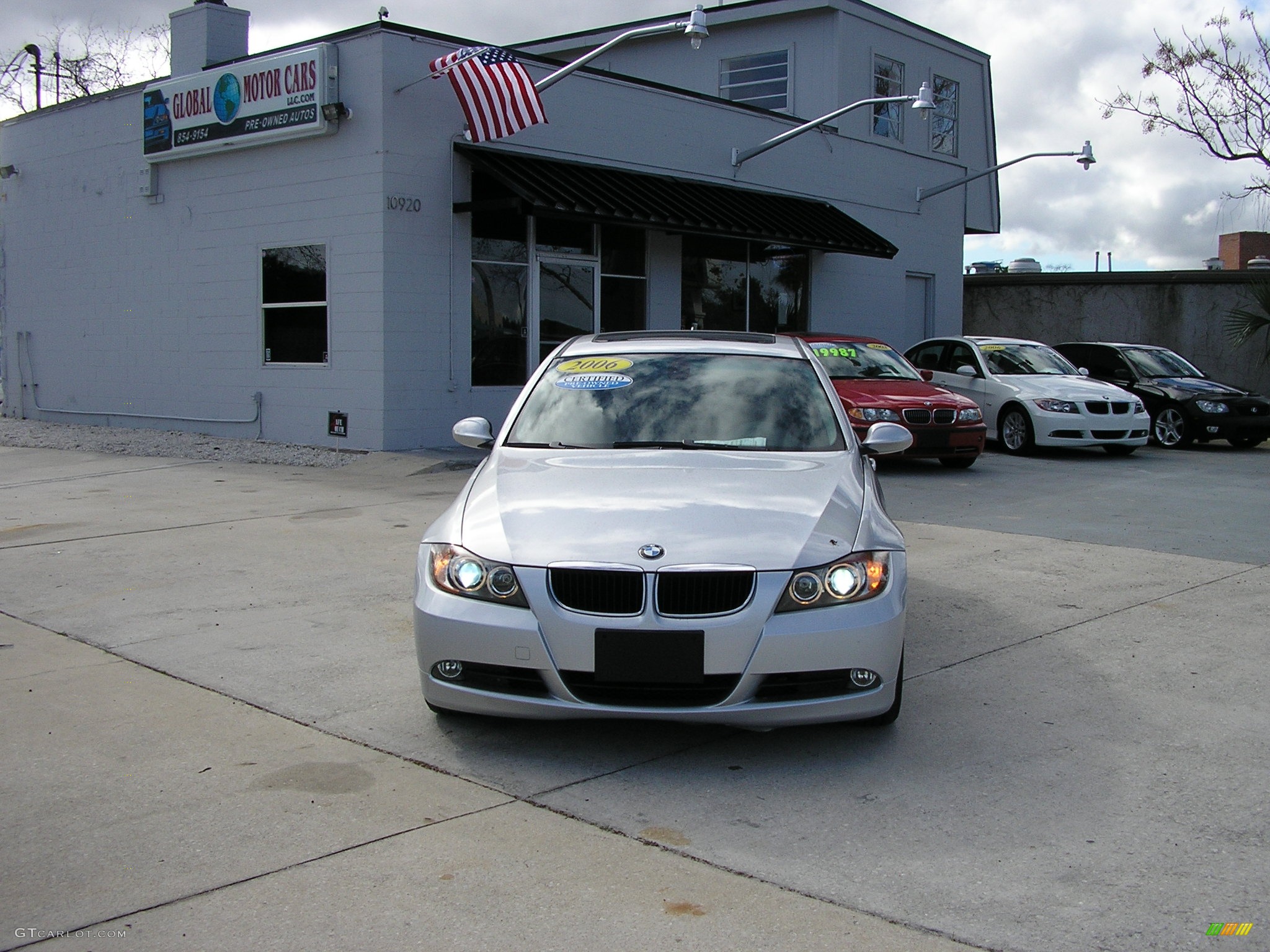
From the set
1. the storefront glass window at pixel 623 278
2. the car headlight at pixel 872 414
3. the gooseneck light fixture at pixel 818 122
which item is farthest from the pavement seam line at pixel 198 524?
the gooseneck light fixture at pixel 818 122

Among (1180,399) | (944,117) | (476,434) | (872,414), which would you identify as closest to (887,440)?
(476,434)

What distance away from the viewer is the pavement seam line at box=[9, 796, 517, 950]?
3.12 metres

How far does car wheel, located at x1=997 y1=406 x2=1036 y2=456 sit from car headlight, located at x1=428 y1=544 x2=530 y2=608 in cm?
1262

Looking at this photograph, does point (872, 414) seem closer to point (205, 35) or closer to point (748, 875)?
point (748, 875)

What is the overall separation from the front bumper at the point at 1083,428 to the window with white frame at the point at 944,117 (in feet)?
35.5

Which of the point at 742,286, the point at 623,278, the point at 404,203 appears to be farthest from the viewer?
the point at 742,286

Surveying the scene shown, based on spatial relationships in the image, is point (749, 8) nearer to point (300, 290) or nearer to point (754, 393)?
point (300, 290)

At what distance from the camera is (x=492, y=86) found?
14.3m

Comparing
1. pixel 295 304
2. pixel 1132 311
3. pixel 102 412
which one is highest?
pixel 1132 311

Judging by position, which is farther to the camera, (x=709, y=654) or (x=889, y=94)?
(x=889, y=94)

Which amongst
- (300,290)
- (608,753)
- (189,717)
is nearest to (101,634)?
(189,717)

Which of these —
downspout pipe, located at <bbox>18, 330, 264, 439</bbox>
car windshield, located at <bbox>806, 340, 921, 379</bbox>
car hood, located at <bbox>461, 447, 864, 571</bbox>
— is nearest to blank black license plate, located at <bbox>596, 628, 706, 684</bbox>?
car hood, located at <bbox>461, 447, 864, 571</bbox>

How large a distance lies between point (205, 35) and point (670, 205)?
7.17m

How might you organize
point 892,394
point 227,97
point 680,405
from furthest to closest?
point 227,97
point 892,394
point 680,405
